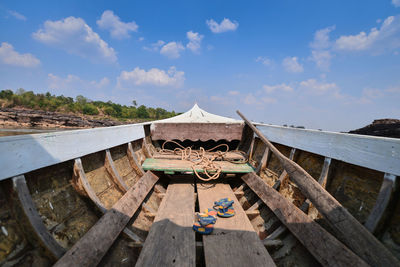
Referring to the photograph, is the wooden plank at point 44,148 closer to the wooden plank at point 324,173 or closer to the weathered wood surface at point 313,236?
the weathered wood surface at point 313,236

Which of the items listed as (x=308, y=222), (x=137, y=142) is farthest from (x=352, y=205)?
(x=137, y=142)

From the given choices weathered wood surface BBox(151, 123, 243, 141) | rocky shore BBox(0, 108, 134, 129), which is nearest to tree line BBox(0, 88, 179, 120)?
rocky shore BBox(0, 108, 134, 129)

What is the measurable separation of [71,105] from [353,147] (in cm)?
9372

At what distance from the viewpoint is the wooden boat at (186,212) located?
3.77 ft

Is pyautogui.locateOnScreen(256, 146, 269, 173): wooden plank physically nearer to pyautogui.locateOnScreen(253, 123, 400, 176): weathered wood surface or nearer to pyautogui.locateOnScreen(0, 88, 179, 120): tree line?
pyautogui.locateOnScreen(253, 123, 400, 176): weathered wood surface

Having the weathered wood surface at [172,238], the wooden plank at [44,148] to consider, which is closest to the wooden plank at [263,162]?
the weathered wood surface at [172,238]

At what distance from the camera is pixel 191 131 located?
12.9ft

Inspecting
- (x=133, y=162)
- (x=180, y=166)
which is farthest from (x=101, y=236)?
(x=180, y=166)

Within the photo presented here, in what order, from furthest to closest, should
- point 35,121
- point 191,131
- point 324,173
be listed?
point 35,121
point 191,131
point 324,173

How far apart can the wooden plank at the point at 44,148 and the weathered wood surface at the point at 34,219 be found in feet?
0.32

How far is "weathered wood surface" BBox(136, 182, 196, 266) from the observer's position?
135cm

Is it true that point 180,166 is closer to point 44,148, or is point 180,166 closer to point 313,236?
point 44,148

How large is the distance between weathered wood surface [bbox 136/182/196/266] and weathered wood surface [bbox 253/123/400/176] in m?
1.65

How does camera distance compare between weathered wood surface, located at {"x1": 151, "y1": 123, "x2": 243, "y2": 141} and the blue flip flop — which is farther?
weathered wood surface, located at {"x1": 151, "y1": 123, "x2": 243, "y2": 141}
